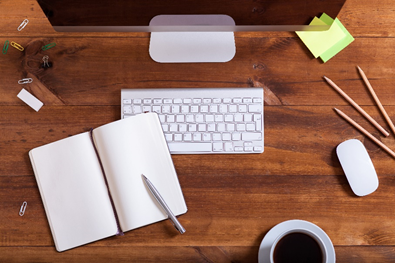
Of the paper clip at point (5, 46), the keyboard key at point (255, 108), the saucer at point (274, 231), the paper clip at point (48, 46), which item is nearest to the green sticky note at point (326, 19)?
the keyboard key at point (255, 108)

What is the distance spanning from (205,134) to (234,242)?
257 mm

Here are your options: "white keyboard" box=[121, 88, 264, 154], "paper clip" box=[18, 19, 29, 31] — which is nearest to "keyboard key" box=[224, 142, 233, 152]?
"white keyboard" box=[121, 88, 264, 154]

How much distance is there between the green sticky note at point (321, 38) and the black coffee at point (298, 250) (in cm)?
43

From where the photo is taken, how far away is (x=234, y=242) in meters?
0.80

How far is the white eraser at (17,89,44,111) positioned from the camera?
33.3 inches

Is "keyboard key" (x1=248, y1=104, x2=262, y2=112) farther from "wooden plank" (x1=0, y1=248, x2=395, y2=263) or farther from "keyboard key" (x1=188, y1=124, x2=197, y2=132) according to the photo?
"wooden plank" (x1=0, y1=248, x2=395, y2=263)

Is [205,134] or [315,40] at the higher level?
[315,40]

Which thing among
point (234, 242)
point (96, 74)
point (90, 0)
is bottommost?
point (234, 242)

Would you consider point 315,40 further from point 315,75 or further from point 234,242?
point 234,242

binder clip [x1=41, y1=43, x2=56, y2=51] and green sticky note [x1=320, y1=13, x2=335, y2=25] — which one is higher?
green sticky note [x1=320, y1=13, x2=335, y2=25]

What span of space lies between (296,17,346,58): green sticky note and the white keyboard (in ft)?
0.56

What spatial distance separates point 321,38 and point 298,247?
19.5 inches

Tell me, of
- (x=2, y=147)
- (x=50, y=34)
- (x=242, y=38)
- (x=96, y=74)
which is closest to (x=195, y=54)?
(x=242, y=38)

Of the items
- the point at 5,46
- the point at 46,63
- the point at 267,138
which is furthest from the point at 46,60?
the point at 267,138
